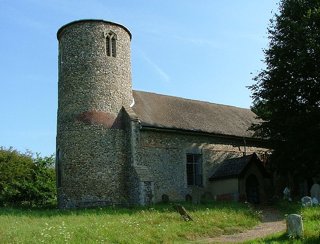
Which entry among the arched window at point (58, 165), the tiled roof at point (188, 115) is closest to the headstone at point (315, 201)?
the tiled roof at point (188, 115)

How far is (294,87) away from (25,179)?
21.9m

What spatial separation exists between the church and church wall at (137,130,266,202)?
0.19 feet

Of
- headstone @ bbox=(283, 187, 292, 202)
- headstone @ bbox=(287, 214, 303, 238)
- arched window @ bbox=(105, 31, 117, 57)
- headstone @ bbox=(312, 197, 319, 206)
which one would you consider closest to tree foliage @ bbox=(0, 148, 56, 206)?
arched window @ bbox=(105, 31, 117, 57)

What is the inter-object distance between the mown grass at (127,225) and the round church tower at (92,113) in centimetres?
285

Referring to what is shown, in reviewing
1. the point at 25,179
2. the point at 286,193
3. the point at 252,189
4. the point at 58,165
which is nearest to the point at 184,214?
the point at 58,165

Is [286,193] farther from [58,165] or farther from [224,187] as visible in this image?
[58,165]

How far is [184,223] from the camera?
17891mm

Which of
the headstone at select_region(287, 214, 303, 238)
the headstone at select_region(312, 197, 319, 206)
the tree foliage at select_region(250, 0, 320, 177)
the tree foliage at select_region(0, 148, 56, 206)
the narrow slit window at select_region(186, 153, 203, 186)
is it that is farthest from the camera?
the tree foliage at select_region(0, 148, 56, 206)

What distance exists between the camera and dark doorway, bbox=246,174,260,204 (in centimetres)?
2806

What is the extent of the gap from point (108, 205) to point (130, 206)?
1.30 meters

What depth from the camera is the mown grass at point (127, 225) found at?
15164 millimetres

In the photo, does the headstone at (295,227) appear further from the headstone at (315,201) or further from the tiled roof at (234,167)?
the tiled roof at (234,167)

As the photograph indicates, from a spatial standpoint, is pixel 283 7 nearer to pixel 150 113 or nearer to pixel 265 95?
pixel 265 95

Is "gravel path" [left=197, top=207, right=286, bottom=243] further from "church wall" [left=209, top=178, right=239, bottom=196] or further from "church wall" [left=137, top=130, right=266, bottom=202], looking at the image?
"church wall" [left=137, top=130, right=266, bottom=202]
